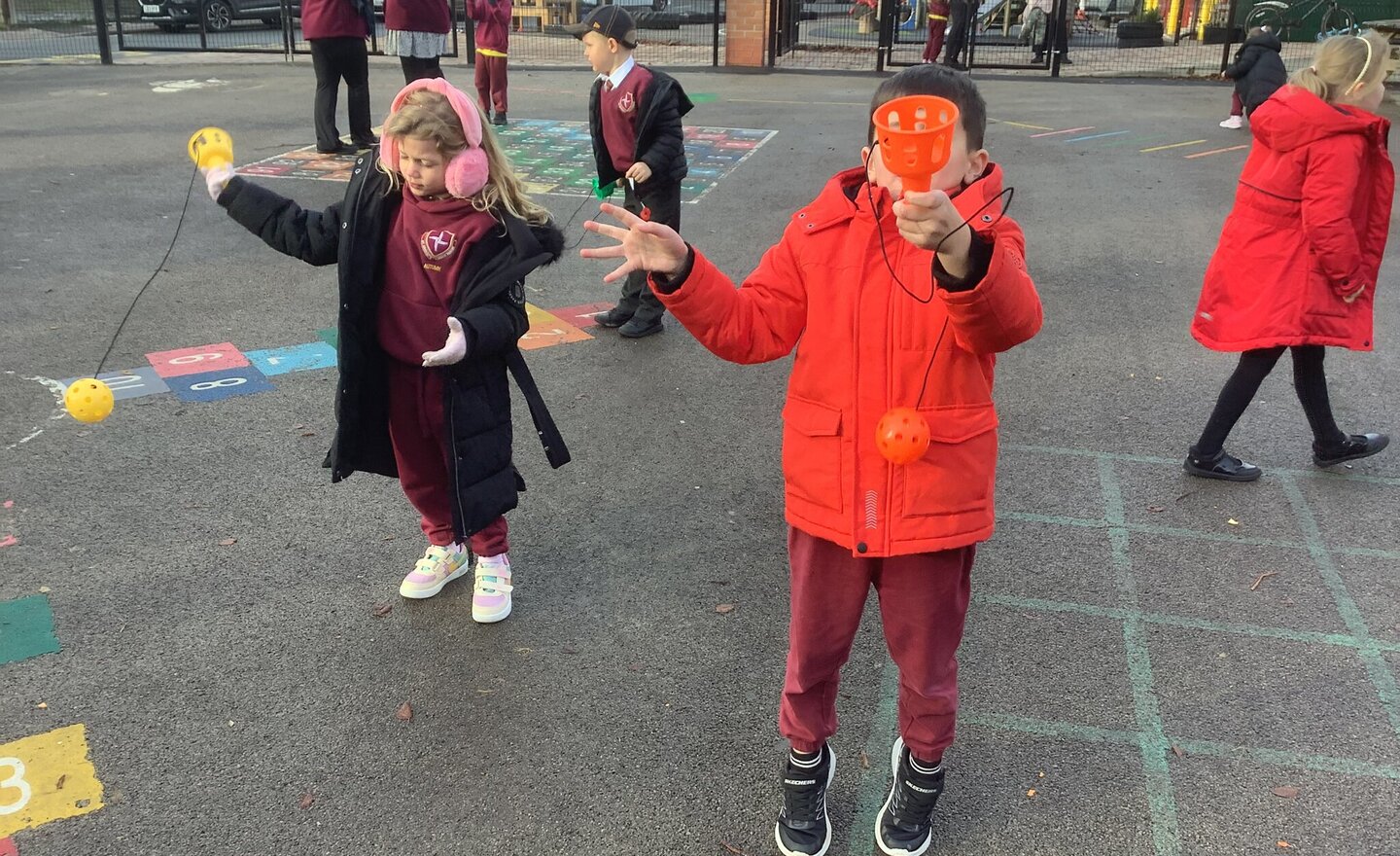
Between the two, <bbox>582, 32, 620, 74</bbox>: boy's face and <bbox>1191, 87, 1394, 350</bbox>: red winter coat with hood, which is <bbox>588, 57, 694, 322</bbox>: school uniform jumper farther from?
<bbox>1191, 87, 1394, 350</bbox>: red winter coat with hood

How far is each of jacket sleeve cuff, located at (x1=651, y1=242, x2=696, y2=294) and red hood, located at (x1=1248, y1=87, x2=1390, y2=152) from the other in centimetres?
284

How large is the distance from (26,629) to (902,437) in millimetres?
2858

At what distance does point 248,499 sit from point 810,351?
2.81 meters

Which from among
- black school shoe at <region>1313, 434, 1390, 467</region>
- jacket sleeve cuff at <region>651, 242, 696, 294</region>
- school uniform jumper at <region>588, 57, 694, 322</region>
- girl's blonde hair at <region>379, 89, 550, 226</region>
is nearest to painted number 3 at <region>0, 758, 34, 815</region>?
girl's blonde hair at <region>379, 89, 550, 226</region>

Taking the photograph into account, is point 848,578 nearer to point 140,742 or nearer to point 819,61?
point 140,742

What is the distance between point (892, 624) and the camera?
2.50 metres

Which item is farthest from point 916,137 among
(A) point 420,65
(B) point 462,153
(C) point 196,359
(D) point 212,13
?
(D) point 212,13

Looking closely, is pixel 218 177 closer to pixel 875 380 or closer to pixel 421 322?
pixel 421 322

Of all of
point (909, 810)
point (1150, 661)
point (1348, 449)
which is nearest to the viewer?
point (909, 810)

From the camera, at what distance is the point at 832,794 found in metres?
2.88

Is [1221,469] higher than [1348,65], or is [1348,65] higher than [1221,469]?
[1348,65]

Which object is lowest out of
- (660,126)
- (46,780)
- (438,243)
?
(46,780)

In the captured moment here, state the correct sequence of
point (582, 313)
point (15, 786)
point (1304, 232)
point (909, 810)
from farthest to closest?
point (582, 313), point (1304, 232), point (15, 786), point (909, 810)

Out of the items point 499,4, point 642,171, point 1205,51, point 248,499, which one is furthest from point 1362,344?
point 1205,51
